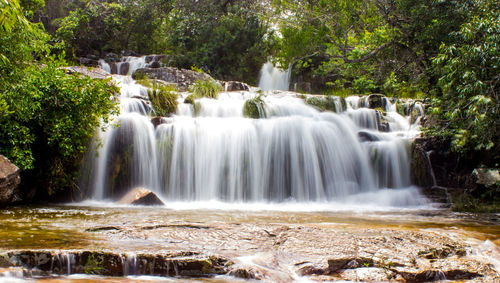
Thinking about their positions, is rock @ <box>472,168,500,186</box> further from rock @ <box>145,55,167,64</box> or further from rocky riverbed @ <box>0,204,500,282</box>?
rock @ <box>145,55,167,64</box>

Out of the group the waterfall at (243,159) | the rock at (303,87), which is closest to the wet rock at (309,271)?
the waterfall at (243,159)

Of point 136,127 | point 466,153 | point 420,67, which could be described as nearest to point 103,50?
point 136,127

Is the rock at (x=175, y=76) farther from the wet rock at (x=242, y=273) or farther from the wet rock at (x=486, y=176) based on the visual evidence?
the wet rock at (x=242, y=273)

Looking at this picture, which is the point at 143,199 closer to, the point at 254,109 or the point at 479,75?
the point at 254,109

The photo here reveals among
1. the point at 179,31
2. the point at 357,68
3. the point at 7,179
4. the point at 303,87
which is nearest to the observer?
the point at 7,179

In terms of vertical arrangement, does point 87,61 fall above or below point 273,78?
above

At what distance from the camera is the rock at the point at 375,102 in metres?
14.1

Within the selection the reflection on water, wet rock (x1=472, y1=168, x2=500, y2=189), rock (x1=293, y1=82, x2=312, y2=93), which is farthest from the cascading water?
rock (x1=293, y1=82, x2=312, y2=93)

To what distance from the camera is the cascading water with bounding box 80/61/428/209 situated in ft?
30.5

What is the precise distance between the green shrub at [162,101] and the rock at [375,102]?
23.8ft

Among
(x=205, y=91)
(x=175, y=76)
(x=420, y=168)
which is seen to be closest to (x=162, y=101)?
(x=205, y=91)

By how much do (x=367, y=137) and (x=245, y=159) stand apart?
3863 millimetres

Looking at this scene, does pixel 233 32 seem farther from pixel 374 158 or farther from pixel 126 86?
pixel 374 158

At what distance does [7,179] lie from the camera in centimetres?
685
